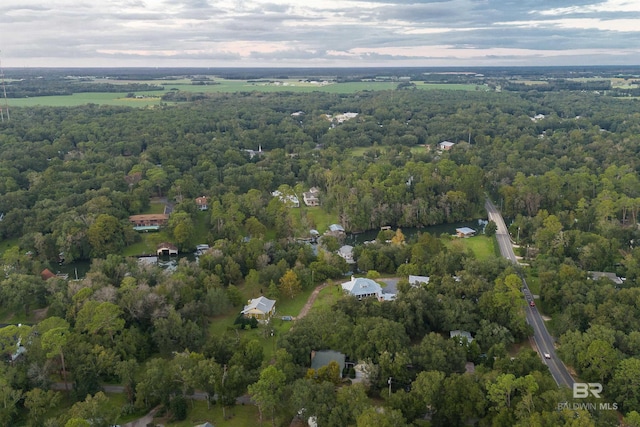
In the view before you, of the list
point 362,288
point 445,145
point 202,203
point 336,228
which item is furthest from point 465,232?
point 445,145

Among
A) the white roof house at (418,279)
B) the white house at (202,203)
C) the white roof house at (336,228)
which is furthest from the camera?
the white house at (202,203)

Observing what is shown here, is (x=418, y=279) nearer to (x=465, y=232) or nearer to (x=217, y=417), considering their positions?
(x=465, y=232)

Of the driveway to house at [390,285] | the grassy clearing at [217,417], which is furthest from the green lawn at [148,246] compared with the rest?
the grassy clearing at [217,417]

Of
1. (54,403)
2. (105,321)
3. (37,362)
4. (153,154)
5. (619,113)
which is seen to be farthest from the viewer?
(619,113)

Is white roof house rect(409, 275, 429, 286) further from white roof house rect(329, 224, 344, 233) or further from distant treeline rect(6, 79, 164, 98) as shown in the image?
distant treeline rect(6, 79, 164, 98)

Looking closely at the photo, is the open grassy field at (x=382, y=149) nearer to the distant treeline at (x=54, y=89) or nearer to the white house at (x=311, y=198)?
the white house at (x=311, y=198)

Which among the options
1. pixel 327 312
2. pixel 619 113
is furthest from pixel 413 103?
pixel 327 312

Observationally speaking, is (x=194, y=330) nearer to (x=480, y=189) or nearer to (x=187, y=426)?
(x=187, y=426)

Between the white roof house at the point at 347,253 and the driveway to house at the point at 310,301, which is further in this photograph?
the white roof house at the point at 347,253
